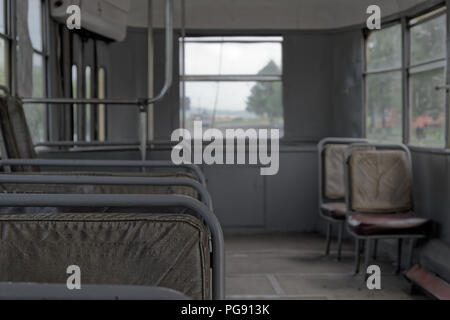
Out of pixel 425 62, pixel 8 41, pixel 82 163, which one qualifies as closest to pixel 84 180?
pixel 82 163

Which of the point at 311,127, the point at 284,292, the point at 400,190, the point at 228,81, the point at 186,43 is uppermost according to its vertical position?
the point at 186,43

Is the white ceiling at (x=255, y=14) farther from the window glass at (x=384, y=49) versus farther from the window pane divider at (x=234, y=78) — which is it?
the window pane divider at (x=234, y=78)

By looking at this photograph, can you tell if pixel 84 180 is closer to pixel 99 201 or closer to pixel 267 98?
pixel 99 201

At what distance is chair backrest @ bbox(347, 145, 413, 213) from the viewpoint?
4305 mm

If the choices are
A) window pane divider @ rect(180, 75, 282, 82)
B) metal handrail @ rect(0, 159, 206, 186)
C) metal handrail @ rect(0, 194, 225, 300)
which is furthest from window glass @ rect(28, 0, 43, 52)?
metal handrail @ rect(0, 194, 225, 300)

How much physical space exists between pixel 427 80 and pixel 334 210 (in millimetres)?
1268

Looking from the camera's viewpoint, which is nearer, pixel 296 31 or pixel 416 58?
pixel 416 58

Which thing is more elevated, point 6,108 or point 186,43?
point 186,43

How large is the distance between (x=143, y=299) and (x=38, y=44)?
3.93 metres

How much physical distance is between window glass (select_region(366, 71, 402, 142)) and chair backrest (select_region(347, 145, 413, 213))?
0.73m

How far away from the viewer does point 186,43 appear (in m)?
6.04

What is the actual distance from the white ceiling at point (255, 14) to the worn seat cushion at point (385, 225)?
8.46ft

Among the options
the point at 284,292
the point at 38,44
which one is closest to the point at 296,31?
the point at 38,44
